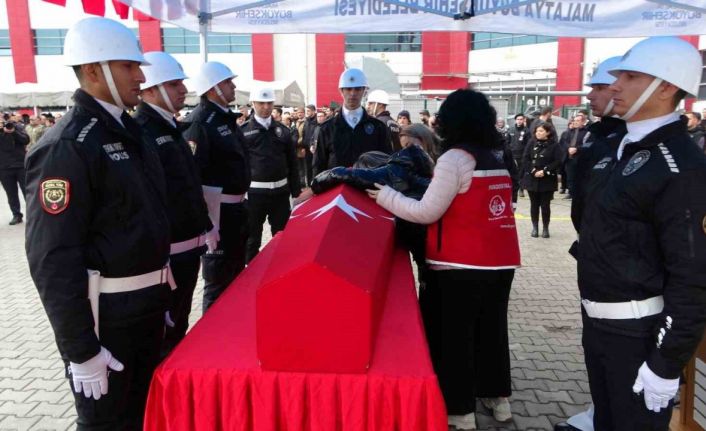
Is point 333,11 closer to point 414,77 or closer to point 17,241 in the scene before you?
point 17,241

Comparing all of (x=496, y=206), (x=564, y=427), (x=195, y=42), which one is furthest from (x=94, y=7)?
(x=195, y=42)

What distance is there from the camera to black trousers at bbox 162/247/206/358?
3.00 m

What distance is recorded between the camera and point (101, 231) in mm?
1898

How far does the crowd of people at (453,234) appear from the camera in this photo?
1727 mm

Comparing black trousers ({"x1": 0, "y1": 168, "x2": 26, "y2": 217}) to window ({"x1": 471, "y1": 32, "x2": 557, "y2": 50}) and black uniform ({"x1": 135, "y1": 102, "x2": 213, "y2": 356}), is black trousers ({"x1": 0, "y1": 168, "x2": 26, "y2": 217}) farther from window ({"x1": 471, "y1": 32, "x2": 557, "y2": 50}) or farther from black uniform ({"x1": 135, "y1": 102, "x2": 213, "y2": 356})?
window ({"x1": 471, "y1": 32, "x2": 557, "y2": 50})

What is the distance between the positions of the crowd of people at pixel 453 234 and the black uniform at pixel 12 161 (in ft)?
23.3

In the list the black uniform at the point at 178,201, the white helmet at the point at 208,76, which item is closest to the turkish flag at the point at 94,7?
the white helmet at the point at 208,76

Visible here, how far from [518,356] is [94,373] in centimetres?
298

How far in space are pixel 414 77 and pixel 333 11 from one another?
83.2ft

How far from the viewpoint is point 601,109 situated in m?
3.02

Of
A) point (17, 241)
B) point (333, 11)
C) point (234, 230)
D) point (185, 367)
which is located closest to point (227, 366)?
point (185, 367)

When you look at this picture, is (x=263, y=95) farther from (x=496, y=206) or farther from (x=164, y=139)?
(x=496, y=206)

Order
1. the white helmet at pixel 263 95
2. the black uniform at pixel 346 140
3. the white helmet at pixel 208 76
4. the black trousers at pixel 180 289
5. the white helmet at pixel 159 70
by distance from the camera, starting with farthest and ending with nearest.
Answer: the white helmet at pixel 263 95, the black uniform at pixel 346 140, the white helmet at pixel 208 76, the white helmet at pixel 159 70, the black trousers at pixel 180 289

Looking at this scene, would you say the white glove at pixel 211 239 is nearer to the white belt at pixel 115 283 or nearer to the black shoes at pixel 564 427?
the white belt at pixel 115 283
